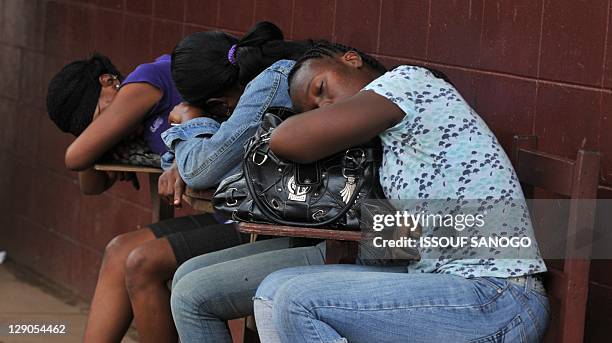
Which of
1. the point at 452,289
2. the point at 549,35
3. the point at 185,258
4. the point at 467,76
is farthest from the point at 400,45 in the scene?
the point at 452,289

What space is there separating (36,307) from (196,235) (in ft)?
7.81

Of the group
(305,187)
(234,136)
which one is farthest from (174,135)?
(305,187)

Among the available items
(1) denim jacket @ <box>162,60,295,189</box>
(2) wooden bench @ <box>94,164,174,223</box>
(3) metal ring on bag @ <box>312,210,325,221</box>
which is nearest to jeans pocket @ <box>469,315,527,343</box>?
(3) metal ring on bag @ <box>312,210,325,221</box>

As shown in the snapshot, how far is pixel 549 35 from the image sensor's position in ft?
11.0

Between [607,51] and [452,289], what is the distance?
0.83 m

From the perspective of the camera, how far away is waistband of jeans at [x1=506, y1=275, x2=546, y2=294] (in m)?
2.92

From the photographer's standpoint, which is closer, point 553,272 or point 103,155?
point 553,272

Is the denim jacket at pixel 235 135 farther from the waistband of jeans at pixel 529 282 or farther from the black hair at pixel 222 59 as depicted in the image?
the waistband of jeans at pixel 529 282

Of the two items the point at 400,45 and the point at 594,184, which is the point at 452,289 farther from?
the point at 400,45

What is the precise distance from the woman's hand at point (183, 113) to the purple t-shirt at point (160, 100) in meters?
0.30

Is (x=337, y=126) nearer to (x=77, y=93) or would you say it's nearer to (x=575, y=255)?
(x=575, y=255)

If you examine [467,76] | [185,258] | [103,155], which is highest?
[467,76]

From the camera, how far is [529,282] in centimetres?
293

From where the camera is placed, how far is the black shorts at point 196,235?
3918 millimetres
